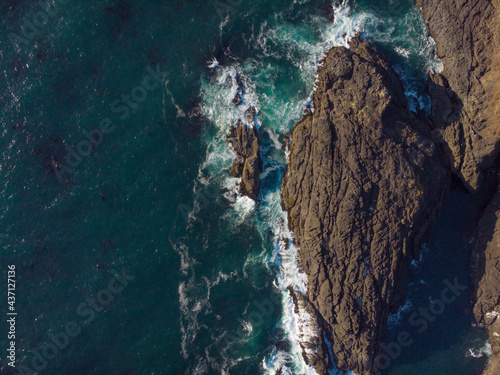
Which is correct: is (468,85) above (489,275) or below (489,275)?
above

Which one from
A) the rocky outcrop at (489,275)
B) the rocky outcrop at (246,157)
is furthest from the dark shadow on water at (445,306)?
the rocky outcrop at (246,157)

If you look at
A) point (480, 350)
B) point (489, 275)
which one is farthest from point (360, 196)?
point (480, 350)

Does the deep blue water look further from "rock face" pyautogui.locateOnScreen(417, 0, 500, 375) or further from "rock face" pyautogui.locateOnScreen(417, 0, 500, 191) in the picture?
"rock face" pyautogui.locateOnScreen(417, 0, 500, 191)

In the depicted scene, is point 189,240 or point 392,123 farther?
point 189,240

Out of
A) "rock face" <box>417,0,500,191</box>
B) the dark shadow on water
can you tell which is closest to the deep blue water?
the dark shadow on water

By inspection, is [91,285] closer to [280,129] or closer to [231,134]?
[231,134]

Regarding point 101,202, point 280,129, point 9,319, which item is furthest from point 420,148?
point 9,319

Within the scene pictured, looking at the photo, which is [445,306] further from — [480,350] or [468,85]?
[468,85]
